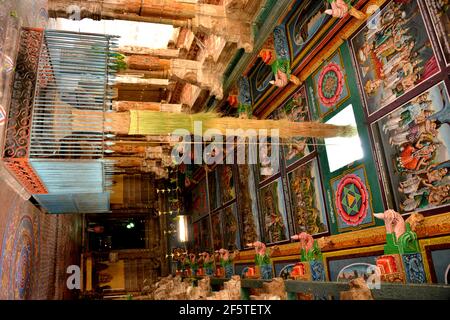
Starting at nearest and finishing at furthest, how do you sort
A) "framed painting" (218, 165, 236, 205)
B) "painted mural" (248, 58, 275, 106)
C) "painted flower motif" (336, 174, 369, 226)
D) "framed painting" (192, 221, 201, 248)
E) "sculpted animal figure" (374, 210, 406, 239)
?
"sculpted animal figure" (374, 210, 406, 239) < "painted flower motif" (336, 174, 369, 226) < "painted mural" (248, 58, 275, 106) < "framed painting" (218, 165, 236, 205) < "framed painting" (192, 221, 201, 248)

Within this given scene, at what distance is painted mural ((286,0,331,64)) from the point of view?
631 centimetres

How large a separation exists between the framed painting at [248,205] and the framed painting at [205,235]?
3.24 metres

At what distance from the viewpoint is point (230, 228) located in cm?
1082

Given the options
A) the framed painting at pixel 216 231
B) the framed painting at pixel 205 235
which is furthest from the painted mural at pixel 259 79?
the framed painting at pixel 205 235

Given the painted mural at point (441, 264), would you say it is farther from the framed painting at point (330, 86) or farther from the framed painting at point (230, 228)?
the framed painting at point (230, 228)

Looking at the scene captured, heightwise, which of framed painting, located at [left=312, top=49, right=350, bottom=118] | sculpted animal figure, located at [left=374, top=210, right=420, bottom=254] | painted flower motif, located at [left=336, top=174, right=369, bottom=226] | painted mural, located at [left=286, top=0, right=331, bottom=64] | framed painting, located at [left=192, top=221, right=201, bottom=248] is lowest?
sculpted animal figure, located at [left=374, top=210, right=420, bottom=254]

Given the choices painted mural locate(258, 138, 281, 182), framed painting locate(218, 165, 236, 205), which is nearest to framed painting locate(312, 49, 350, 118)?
painted mural locate(258, 138, 281, 182)

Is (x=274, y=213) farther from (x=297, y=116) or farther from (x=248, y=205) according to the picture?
(x=297, y=116)

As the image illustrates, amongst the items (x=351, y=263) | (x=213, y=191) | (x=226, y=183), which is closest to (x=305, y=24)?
(x=351, y=263)

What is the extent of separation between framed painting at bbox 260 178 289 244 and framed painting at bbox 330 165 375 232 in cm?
179

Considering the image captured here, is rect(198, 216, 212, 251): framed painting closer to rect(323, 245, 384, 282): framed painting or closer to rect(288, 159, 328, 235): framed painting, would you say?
rect(288, 159, 328, 235): framed painting

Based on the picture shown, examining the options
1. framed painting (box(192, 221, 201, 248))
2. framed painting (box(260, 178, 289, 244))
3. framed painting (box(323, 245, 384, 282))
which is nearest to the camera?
framed painting (box(323, 245, 384, 282))

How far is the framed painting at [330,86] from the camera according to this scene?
5.85m

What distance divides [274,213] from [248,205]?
4.95ft
